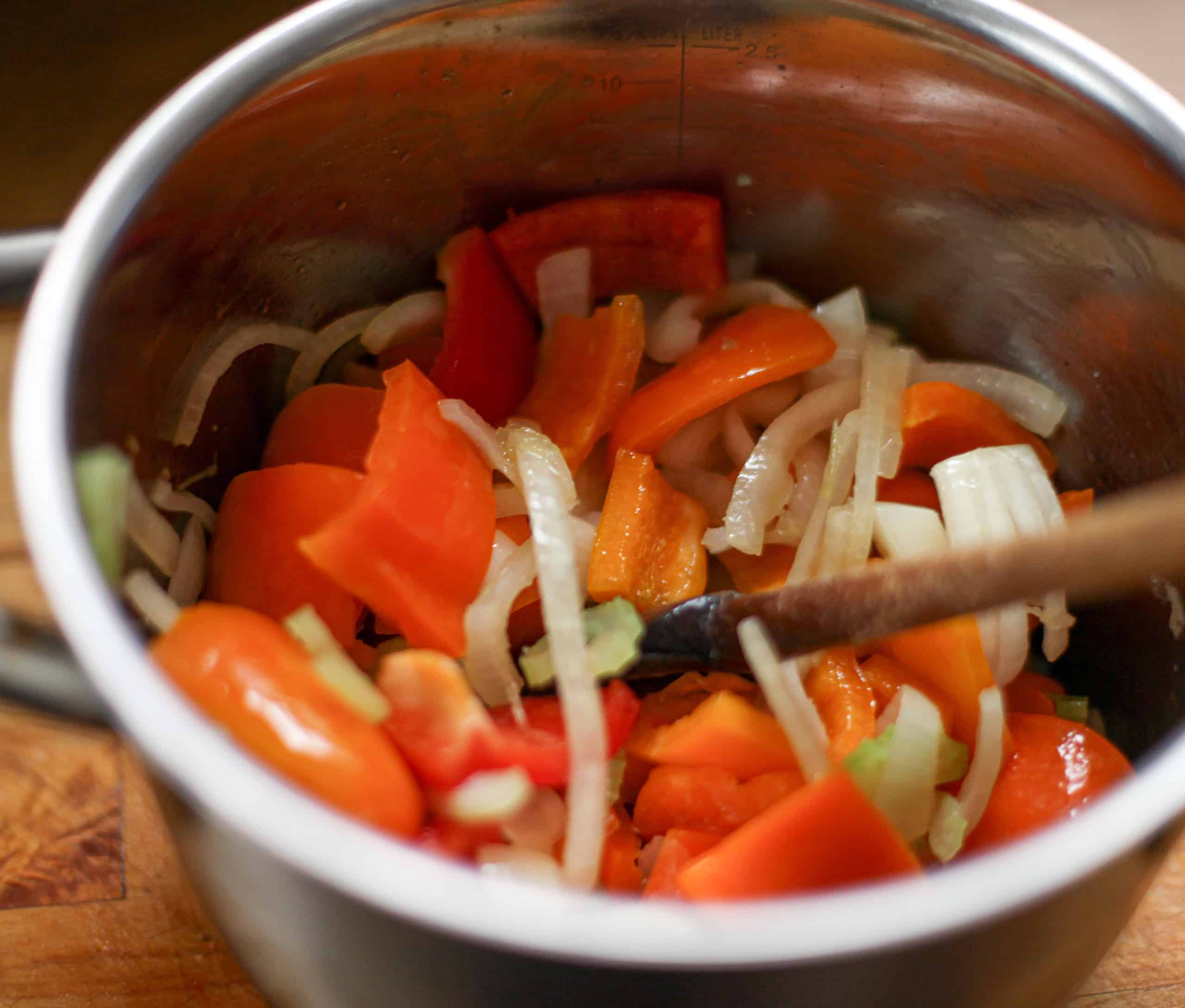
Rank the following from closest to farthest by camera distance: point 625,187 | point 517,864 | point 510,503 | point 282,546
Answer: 1. point 517,864
2. point 282,546
3. point 510,503
4. point 625,187

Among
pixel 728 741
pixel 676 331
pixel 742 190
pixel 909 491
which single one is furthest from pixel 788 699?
pixel 742 190

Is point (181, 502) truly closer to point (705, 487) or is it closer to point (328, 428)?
point (328, 428)

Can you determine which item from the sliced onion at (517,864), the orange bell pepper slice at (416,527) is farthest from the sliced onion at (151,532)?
the sliced onion at (517,864)

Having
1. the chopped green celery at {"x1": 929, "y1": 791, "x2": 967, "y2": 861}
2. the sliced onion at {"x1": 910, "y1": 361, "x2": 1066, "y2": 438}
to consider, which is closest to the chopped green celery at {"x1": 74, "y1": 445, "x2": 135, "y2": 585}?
the chopped green celery at {"x1": 929, "y1": 791, "x2": 967, "y2": 861}

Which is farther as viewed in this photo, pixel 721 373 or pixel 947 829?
pixel 721 373

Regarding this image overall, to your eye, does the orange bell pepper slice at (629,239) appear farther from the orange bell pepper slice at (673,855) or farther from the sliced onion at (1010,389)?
the orange bell pepper slice at (673,855)

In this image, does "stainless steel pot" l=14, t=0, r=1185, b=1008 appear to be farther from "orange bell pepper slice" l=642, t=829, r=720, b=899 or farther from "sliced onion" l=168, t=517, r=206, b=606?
"orange bell pepper slice" l=642, t=829, r=720, b=899
